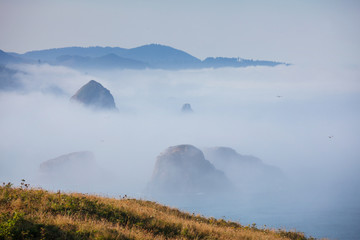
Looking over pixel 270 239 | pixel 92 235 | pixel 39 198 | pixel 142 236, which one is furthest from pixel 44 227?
pixel 270 239

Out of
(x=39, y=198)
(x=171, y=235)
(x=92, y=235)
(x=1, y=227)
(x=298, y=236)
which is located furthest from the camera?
(x=298, y=236)

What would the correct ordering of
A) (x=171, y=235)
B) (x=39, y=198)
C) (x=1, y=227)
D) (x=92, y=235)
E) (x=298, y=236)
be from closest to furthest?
1. (x=1, y=227)
2. (x=92, y=235)
3. (x=171, y=235)
4. (x=39, y=198)
5. (x=298, y=236)

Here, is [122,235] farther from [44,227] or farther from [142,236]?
[44,227]

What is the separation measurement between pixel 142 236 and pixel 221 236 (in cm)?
467

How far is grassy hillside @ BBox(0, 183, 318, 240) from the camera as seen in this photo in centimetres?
1178

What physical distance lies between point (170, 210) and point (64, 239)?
38.7 ft

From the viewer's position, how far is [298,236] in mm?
21656

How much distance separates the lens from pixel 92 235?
1198 cm

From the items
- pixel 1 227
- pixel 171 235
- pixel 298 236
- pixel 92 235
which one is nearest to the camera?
pixel 1 227

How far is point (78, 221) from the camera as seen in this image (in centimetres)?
1355

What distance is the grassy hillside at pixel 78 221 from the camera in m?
11.8

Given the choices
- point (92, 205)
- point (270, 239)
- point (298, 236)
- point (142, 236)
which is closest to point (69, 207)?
point (92, 205)

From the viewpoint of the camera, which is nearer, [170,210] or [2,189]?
[2,189]

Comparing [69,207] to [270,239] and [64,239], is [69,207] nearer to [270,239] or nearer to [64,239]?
[64,239]
